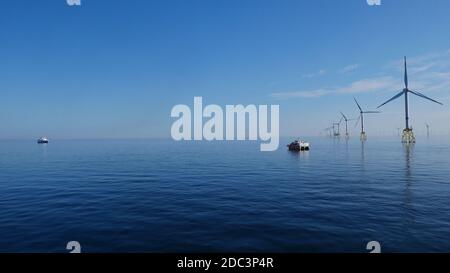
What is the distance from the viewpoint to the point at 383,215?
90.5ft

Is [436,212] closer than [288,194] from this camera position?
Yes

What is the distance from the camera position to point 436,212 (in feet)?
93.6

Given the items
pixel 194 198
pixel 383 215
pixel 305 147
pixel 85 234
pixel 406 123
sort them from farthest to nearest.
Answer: pixel 406 123 → pixel 305 147 → pixel 194 198 → pixel 383 215 → pixel 85 234

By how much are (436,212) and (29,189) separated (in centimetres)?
5465

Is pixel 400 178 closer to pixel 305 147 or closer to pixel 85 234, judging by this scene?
pixel 85 234

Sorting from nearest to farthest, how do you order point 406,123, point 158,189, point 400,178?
point 158,189 → point 400,178 → point 406,123
